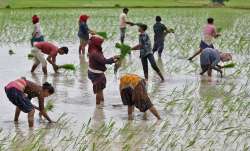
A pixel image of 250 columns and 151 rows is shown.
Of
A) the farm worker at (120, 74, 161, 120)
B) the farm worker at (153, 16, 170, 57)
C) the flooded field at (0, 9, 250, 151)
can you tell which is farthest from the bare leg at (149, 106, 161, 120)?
the farm worker at (153, 16, 170, 57)

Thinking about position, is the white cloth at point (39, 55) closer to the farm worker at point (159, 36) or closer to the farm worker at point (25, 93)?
the farm worker at point (159, 36)

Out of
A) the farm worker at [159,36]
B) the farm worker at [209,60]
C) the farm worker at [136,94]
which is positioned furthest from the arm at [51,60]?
the farm worker at [136,94]

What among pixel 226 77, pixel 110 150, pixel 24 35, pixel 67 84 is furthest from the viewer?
pixel 24 35

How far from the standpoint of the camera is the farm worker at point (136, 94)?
11.2 metres

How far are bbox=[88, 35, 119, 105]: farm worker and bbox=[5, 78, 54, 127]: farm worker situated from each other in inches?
76.5

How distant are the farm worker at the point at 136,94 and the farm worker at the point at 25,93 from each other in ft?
4.72

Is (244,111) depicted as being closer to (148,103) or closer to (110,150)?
(148,103)

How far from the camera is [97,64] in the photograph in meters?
12.4

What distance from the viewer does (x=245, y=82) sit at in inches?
610

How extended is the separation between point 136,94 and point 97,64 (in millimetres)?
1531

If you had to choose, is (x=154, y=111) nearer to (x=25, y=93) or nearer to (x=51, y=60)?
(x=25, y=93)

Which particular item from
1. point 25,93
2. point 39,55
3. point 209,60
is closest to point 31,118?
point 25,93

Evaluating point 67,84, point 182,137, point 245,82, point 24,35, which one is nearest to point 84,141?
point 182,137

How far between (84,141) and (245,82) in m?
6.92
